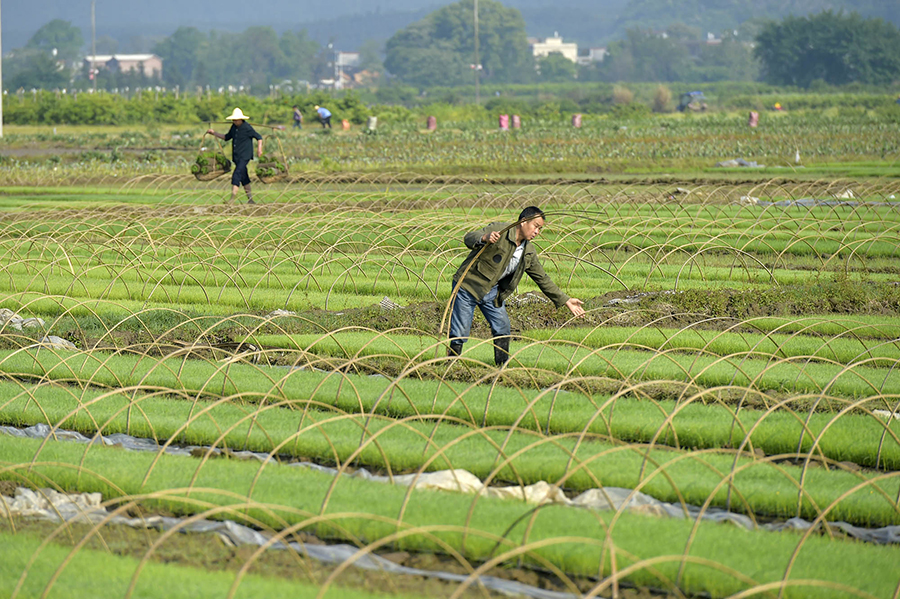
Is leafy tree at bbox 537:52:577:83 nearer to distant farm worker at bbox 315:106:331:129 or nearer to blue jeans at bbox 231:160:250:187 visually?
distant farm worker at bbox 315:106:331:129

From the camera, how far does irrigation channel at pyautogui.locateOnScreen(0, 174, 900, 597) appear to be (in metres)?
7.12

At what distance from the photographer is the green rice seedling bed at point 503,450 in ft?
27.1

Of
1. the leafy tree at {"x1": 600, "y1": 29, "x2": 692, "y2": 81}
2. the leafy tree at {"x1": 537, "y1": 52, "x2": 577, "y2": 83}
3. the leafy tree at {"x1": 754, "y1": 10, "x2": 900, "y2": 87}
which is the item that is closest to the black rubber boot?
the leafy tree at {"x1": 754, "y1": 10, "x2": 900, "y2": 87}

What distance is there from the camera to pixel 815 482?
8.73m

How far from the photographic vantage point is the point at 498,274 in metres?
11.3

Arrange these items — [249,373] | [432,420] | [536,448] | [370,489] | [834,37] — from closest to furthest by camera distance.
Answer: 1. [370,489]
2. [536,448]
3. [432,420]
4. [249,373]
5. [834,37]

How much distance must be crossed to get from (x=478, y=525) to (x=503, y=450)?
4.81 feet

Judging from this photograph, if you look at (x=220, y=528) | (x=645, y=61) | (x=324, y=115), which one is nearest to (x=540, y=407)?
(x=220, y=528)

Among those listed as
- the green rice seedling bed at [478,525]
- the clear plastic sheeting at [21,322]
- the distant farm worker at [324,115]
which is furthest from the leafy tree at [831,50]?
the green rice seedling bed at [478,525]

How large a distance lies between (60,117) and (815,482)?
6764cm

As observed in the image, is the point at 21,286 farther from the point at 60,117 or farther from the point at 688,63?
the point at 688,63

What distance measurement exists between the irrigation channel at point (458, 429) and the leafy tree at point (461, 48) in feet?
552

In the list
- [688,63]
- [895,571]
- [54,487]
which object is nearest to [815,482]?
[895,571]

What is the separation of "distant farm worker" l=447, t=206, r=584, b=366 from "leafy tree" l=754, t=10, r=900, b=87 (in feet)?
379
